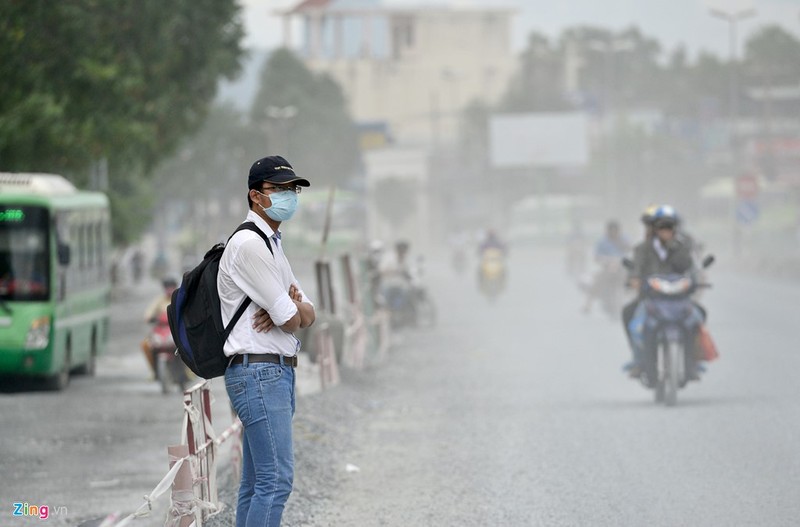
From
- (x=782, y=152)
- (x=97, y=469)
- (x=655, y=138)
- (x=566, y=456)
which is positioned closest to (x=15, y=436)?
(x=97, y=469)

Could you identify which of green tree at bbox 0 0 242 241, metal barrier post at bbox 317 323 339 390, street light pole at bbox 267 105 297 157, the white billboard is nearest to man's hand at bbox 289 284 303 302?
metal barrier post at bbox 317 323 339 390

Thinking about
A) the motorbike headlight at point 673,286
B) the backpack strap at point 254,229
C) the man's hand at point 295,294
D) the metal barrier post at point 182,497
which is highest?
the backpack strap at point 254,229

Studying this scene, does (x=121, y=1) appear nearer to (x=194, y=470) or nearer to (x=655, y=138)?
(x=194, y=470)

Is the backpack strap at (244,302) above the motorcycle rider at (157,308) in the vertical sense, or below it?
above

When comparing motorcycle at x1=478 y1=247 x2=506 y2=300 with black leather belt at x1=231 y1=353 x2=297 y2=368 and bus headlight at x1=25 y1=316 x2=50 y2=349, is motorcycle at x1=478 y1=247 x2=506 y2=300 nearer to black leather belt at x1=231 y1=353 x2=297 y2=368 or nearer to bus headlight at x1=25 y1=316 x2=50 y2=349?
bus headlight at x1=25 y1=316 x2=50 y2=349

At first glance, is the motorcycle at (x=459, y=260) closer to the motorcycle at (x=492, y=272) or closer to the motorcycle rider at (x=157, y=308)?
the motorcycle at (x=492, y=272)

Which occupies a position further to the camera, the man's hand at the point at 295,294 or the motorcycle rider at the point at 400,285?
the motorcycle rider at the point at 400,285

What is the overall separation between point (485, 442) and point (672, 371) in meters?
2.81

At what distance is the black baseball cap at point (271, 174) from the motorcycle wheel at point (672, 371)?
8.41 meters

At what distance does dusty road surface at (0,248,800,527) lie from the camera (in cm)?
939

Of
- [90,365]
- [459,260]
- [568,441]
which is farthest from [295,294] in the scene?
[459,260]

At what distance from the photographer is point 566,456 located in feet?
37.5

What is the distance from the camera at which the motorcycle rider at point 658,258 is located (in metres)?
14.8

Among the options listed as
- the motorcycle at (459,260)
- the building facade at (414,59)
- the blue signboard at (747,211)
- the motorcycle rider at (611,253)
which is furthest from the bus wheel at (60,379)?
the building facade at (414,59)
